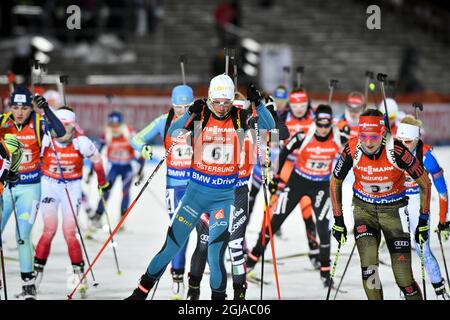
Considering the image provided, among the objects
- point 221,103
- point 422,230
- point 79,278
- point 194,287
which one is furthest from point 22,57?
point 422,230

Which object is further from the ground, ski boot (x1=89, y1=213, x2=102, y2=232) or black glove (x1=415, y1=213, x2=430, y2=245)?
black glove (x1=415, y1=213, x2=430, y2=245)

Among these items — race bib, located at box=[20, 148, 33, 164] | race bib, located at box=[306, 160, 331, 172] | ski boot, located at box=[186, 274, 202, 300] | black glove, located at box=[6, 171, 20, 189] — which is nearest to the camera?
black glove, located at box=[6, 171, 20, 189]

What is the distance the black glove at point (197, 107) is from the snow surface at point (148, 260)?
2340 millimetres

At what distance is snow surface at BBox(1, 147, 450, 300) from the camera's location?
35.2ft

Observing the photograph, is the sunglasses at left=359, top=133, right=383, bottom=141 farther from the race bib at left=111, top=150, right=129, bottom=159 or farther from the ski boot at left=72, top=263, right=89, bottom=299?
the race bib at left=111, top=150, right=129, bottom=159

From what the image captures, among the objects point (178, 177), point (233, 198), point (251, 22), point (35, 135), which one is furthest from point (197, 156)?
point (251, 22)

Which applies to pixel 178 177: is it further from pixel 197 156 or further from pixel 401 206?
pixel 401 206

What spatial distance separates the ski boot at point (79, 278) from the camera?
34.3ft

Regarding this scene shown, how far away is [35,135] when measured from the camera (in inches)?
409

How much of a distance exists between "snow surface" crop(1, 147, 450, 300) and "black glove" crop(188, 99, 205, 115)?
2340mm

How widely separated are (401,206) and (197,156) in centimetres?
200

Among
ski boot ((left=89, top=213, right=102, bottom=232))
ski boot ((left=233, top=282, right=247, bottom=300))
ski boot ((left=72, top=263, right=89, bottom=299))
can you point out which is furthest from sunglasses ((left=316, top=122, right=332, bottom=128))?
ski boot ((left=89, top=213, right=102, bottom=232))

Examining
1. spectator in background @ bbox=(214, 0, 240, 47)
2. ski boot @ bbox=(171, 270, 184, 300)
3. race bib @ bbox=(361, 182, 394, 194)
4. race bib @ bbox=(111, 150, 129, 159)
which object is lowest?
ski boot @ bbox=(171, 270, 184, 300)

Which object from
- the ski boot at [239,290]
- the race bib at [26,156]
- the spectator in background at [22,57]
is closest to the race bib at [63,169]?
the race bib at [26,156]
